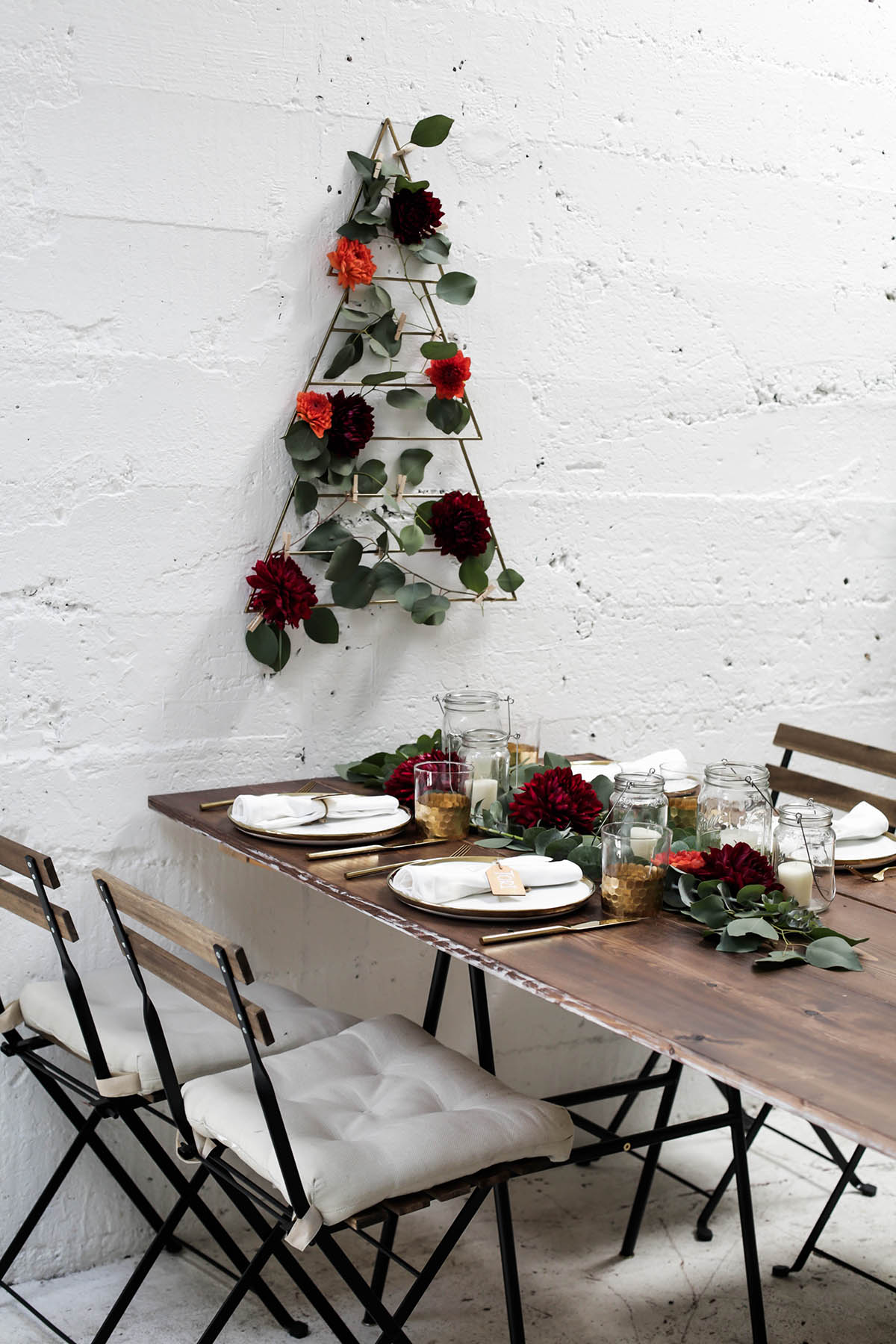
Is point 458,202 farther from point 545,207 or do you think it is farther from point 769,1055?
point 769,1055

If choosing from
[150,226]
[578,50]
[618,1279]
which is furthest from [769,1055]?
[578,50]

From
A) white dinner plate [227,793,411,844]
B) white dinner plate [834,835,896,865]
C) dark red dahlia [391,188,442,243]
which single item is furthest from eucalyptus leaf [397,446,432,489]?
white dinner plate [834,835,896,865]

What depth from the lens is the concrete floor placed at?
7.99 ft

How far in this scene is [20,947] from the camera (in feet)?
8.34

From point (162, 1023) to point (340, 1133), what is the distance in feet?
1.58

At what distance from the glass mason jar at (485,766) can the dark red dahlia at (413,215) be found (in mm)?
1034

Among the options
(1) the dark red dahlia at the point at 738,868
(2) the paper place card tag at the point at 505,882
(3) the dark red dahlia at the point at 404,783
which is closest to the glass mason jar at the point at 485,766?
(3) the dark red dahlia at the point at 404,783

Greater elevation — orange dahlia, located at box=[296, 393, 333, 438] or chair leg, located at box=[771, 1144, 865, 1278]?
orange dahlia, located at box=[296, 393, 333, 438]

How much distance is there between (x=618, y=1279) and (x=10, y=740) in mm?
1530

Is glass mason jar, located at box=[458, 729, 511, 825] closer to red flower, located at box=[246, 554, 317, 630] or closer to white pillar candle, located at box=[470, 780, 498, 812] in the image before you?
white pillar candle, located at box=[470, 780, 498, 812]

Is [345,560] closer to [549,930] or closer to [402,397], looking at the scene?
[402,397]

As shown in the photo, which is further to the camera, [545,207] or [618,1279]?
[545,207]

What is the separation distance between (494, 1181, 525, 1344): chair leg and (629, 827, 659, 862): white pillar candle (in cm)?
50

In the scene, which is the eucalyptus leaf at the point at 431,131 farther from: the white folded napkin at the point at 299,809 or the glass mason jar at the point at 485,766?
the white folded napkin at the point at 299,809
